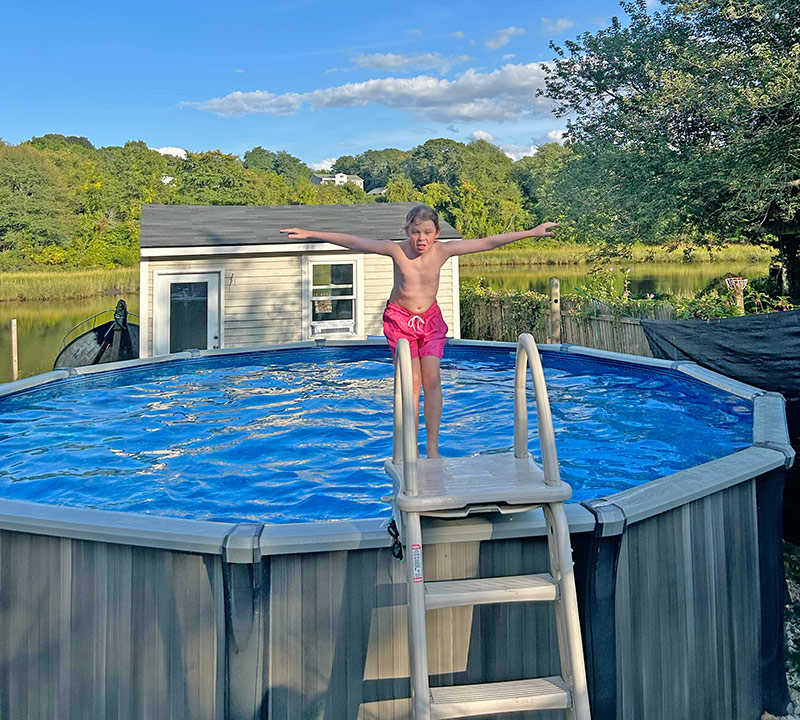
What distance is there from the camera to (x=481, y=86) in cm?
8375

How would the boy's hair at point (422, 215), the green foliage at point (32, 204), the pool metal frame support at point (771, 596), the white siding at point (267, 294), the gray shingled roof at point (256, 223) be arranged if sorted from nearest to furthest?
the pool metal frame support at point (771, 596), the boy's hair at point (422, 215), the gray shingled roof at point (256, 223), the white siding at point (267, 294), the green foliage at point (32, 204)

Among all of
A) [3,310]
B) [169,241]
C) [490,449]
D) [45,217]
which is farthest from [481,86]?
[490,449]

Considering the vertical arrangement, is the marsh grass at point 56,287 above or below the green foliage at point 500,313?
above

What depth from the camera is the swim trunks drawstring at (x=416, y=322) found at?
4.38 meters

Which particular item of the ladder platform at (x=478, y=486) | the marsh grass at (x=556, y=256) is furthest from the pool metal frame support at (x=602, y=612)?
the marsh grass at (x=556, y=256)

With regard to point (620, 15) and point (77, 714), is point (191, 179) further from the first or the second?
point (77, 714)

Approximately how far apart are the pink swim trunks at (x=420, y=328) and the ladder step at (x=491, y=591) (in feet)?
6.70

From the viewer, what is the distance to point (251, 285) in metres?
12.8

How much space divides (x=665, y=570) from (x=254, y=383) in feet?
21.5

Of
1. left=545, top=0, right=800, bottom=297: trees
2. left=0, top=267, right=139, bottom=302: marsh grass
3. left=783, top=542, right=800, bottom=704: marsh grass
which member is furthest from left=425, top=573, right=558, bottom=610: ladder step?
left=0, top=267, right=139, bottom=302: marsh grass

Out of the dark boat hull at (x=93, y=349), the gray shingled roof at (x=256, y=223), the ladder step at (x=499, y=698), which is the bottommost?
the ladder step at (x=499, y=698)

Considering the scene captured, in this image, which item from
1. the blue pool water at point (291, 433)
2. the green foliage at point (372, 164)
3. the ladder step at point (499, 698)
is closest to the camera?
the ladder step at point (499, 698)

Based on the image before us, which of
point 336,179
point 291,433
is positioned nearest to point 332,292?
point 291,433

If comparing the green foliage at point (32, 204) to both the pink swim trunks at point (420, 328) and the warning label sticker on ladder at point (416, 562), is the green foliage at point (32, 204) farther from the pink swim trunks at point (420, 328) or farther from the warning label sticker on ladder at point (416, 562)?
the warning label sticker on ladder at point (416, 562)
